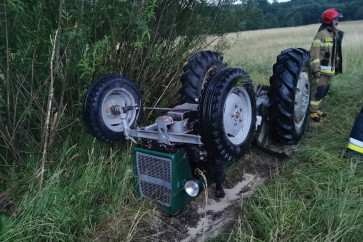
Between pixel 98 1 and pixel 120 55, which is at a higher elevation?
pixel 98 1

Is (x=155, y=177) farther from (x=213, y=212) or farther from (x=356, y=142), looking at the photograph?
(x=356, y=142)

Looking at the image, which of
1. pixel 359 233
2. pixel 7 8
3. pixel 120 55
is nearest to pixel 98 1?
pixel 120 55

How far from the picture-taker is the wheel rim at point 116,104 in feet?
7.95

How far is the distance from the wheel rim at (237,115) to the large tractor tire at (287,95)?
2.86ft

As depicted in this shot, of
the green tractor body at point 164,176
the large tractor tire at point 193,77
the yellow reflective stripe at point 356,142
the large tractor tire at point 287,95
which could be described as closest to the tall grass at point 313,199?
the yellow reflective stripe at point 356,142

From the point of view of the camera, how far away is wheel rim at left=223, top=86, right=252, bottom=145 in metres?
2.29

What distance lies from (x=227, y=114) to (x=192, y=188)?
66cm

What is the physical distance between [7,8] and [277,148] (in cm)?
301

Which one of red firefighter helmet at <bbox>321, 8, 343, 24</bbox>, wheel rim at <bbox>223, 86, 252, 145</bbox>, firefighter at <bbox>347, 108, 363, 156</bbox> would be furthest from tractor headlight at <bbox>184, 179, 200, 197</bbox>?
red firefighter helmet at <bbox>321, 8, 343, 24</bbox>

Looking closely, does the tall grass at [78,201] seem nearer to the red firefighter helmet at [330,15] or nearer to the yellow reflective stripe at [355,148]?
the yellow reflective stripe at [355,148]

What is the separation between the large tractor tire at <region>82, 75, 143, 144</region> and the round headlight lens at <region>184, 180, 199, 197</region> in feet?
2.43

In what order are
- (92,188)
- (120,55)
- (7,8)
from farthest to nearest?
(120,55)
(92,188)
(7,8)

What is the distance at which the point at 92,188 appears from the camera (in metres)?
2.51

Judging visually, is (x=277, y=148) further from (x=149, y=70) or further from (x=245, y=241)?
(x=149, y=70)
